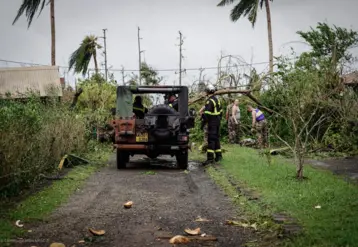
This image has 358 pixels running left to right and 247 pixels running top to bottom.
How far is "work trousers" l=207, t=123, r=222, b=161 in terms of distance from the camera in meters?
13.7

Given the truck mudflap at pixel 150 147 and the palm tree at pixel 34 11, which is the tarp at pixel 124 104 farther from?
the palm tree at pixel 34 11

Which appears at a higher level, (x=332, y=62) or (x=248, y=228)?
(x=332, y=62)

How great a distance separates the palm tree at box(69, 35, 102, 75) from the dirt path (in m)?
35.5

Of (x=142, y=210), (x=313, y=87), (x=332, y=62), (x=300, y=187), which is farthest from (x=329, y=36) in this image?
(x=142, y=210)

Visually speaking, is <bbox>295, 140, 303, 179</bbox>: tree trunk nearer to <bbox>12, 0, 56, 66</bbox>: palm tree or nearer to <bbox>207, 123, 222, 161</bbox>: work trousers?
<bbox>207, 123, 222, 161</bbox>: work trousers

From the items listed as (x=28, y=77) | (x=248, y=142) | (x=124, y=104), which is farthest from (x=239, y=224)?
(x=28, y=77)

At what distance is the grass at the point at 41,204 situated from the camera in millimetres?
6371

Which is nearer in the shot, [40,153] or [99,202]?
[99,202]

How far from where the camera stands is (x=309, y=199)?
304 inches

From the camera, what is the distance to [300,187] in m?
8.88

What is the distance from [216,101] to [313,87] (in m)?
2.70

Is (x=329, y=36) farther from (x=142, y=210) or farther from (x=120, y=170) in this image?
(x=142, y=210)

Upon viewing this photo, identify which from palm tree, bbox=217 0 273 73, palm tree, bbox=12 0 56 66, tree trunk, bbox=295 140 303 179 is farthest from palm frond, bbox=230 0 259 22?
tree trunk, bbox=295 140 303 179

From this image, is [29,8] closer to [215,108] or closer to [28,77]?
[28,77]
